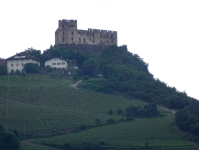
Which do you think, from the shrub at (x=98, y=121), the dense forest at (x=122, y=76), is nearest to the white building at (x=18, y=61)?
the dense forest at (x=122, y=76)

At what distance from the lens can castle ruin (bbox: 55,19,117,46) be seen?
82.8 m

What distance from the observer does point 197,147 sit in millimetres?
48938

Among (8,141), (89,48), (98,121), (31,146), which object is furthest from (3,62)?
(8,141)

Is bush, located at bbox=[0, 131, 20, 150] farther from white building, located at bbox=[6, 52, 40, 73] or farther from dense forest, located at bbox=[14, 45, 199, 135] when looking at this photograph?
white building, located at bbox=[6, 52, 40, 73]

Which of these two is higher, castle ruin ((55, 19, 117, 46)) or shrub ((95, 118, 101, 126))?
castle ruin ((55, 19, 117, 46))

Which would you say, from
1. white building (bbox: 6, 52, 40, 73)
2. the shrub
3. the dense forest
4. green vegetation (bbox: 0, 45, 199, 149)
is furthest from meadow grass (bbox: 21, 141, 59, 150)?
white building (bbox: 6, 52, 40, 73)

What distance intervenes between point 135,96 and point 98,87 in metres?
5.34

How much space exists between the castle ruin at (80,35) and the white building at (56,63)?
507 cm

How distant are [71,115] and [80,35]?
29.4 meters

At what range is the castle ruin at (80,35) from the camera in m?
82.8

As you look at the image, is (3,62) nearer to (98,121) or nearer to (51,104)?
(51,104)

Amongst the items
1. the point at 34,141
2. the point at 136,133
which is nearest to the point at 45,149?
the point at 34,141

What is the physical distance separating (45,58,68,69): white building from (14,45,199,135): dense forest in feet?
2.35

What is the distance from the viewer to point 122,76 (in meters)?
74.1
